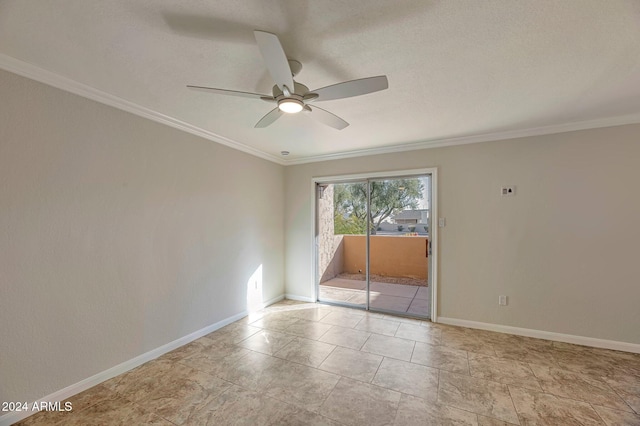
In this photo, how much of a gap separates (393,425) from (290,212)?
347cm

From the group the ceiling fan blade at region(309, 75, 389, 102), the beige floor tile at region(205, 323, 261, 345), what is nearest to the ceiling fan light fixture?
the ceiling fan blade at region(309, 75, 389, 102)

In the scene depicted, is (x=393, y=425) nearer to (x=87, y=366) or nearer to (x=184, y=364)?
(x=184, y=364)

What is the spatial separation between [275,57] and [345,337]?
9.94ft

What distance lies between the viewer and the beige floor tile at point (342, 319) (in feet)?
11.8

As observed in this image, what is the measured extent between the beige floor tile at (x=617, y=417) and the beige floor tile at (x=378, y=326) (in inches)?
70.9

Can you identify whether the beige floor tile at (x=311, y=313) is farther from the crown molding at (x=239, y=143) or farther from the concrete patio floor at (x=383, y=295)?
Answer: the crown molding at (x=239, y=143)

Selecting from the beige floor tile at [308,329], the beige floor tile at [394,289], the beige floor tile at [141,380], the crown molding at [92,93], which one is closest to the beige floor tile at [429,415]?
the beige floor tile at [308,329]

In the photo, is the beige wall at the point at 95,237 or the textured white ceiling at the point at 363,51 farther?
the beige wall at the point at 95,237

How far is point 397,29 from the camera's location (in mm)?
1497

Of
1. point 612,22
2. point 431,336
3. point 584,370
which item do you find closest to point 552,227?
point 584,370

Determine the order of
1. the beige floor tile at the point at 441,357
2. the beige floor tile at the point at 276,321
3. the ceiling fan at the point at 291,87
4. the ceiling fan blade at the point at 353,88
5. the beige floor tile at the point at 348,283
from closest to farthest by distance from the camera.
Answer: the ceiling fan at the point at 291,87 → the ceiling fan blade at the point at 353,88 → the beige floor tile at the point at 441,357 → the beige floor tile at the point at 276,321 → the beige floor tile at the point at 348,283

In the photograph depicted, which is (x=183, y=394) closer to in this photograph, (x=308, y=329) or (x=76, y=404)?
(x=76, y=404)

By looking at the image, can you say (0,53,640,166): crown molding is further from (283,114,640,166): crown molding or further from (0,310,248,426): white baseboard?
(0,310,248,426): white baseboard

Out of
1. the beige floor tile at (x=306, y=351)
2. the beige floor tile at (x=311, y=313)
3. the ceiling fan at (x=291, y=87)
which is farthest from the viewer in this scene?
the beige floor tile at (x=311, y=313)
